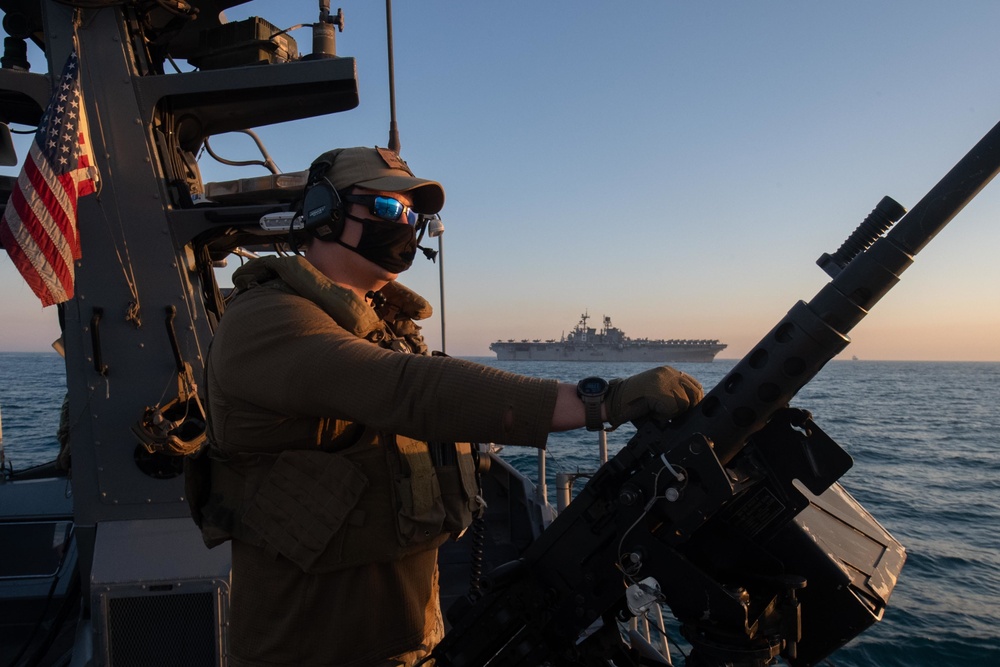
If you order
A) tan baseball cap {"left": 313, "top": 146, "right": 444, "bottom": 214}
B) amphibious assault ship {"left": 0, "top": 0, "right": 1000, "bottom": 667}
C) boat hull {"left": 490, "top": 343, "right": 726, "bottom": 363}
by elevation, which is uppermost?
tan baseball cap {"left": 313, "top": 146, "right": 444, "bottom": 214}

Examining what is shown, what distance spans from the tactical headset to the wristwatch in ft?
3.30

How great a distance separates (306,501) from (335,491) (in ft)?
0.29

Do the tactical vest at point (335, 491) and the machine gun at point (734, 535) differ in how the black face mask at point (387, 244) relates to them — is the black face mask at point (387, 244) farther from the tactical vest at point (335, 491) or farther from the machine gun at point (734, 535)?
the machine gun at point (734, 535)

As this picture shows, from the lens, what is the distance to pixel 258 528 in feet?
6.52

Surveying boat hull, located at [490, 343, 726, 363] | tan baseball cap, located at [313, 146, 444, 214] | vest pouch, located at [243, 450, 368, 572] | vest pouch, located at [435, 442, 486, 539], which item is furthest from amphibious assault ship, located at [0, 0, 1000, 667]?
boat hull, located at [490, 343, 726, 363]

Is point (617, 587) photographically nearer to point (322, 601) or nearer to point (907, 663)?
point (322, 601)

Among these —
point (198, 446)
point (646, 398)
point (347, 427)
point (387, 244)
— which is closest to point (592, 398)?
point (646, 398)

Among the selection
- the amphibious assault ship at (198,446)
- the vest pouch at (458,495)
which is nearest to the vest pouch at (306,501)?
the vest pouch at (458,495)

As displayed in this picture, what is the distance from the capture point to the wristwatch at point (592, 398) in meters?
1.60

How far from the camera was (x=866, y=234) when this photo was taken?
2.11 metres

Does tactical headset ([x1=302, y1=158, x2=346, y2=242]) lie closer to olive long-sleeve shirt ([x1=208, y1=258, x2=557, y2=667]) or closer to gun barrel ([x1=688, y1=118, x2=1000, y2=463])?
olive long-sleeve shirt ([x1=208, y1=258, x2=557, y2=667])

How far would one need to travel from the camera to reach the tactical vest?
193 cm

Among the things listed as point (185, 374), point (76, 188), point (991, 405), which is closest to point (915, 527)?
point (185, 374)

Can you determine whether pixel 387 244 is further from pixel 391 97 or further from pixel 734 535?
pixel 391 97
